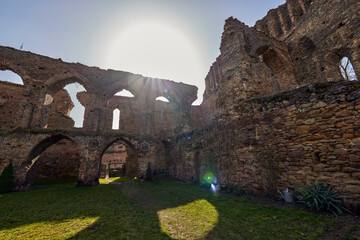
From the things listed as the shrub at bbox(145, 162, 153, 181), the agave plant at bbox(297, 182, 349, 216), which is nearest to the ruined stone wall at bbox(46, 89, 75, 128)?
the shrub at bbox(145, 162, 153, 181)

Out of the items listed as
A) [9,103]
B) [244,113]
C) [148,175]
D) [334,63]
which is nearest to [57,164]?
[9,103]

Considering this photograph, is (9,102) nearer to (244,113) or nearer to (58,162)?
(58,162)

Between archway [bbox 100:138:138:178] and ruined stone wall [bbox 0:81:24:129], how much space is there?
1006 centimetres

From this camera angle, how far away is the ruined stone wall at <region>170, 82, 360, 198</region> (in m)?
4.43

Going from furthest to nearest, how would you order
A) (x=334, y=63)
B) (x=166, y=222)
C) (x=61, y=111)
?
(x=61, y=111) < (x=334, y=63) < (x=166, y=222)

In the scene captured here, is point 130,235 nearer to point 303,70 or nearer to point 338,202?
point 338,202

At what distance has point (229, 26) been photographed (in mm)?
9578

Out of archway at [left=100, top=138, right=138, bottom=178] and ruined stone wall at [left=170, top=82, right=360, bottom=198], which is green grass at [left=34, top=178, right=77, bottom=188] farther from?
ruined stone wall at [left=170, top=82, right=360, bottom=198]

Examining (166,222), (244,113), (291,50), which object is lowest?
(166,222)

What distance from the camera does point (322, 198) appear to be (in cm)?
434

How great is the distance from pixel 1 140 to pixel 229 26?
17.4m

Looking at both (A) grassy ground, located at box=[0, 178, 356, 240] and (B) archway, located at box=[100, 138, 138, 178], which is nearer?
(A) grassy ground, located at box=[0, 178, 356, 240]

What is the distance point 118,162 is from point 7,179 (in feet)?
40.2

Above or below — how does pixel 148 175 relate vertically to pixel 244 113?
below
